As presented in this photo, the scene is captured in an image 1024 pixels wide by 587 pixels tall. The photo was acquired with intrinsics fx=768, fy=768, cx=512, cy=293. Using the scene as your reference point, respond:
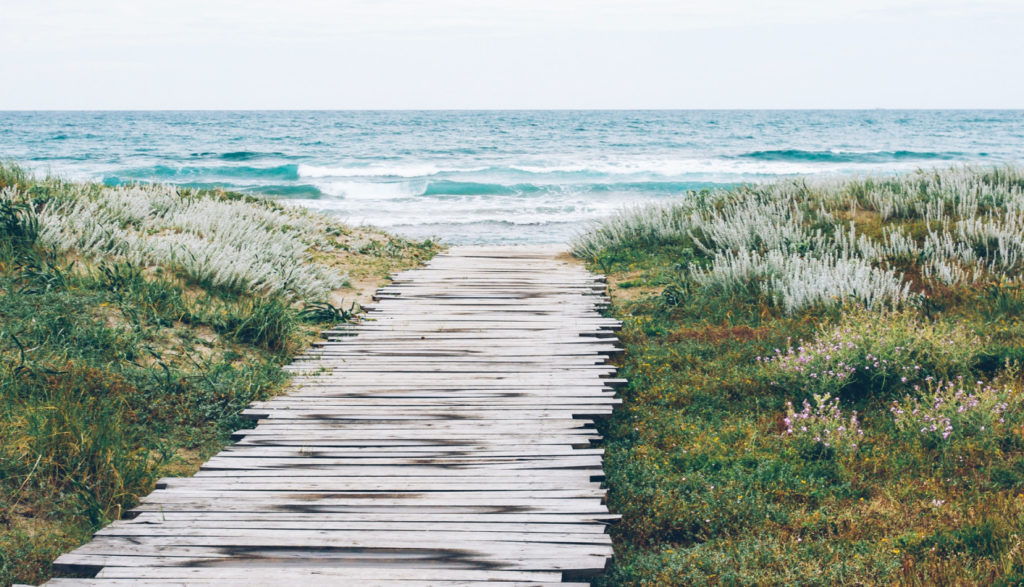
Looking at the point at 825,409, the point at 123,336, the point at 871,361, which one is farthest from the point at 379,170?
the point at 825,409

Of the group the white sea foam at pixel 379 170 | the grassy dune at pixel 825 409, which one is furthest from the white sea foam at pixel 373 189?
the grassy dune at pixel 825 409

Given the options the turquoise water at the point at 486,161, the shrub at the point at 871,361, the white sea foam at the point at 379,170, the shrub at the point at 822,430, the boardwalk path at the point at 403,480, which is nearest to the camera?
the boardwalk path at the point at 403,480

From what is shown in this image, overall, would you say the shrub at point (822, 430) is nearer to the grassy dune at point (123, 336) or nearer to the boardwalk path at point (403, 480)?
the boardwalk path at point (403, 480)

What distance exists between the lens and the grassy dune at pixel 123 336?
4312mm

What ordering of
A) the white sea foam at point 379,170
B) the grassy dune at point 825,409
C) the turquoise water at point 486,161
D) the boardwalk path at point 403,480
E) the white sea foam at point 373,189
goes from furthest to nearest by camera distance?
the white sea foam at point 379,170
the white sea foam at point 373,189
the turquoise water at point 486,161
the grassy dune at point 825,409
the boardwalk path at point 403,480

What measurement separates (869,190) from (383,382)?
31.7 feet

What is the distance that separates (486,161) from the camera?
132ft

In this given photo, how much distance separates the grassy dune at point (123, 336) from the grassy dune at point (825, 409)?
9.40ft

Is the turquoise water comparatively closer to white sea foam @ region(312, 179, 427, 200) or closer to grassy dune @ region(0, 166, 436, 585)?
white sea foam @ region(312, 179, 427, 200)

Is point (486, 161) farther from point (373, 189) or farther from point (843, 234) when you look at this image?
point (843, 234)

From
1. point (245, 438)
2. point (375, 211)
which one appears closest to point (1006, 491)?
point (245, 438)

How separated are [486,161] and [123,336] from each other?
3482cm

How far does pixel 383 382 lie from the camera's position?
19.7 ft

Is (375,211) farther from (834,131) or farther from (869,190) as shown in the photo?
(834,131)
